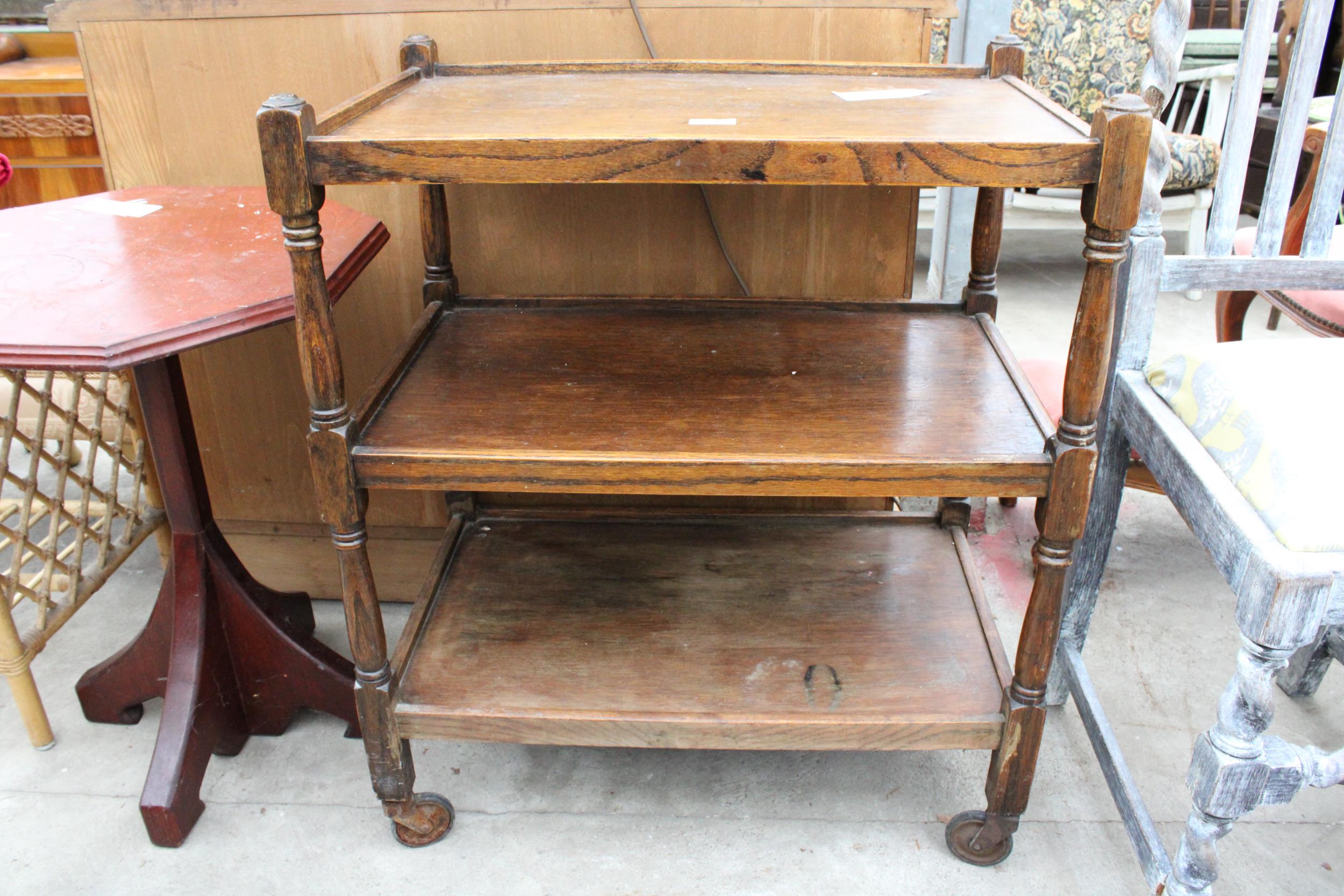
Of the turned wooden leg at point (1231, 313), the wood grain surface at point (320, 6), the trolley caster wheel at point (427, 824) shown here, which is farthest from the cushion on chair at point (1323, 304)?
the trolley caster wheel at point (427, 824)

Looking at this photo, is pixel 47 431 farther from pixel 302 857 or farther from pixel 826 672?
pixel 826 672

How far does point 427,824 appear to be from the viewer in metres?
1.49

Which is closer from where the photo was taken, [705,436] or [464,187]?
[705,436]

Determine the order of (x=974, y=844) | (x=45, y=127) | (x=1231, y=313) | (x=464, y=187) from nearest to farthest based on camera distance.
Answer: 1. (x=974, y=844)
2. (x=464, y=187)
3. (x=1231, y=313)
4. (x=45, y=127)

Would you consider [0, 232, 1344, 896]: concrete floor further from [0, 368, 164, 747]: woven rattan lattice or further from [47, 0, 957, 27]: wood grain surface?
[47, 0, 957, 27]: wood grain surface

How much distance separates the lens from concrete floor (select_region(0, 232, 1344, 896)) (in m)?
1.44

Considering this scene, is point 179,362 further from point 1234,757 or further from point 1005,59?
point 1234,757

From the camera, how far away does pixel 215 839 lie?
4.95ft

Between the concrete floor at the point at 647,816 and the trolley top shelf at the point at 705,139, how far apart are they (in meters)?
0.96

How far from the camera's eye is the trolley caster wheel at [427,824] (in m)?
1.48

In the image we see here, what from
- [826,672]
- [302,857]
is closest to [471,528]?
[302,857]

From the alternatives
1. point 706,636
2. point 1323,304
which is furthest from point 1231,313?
Answer: point 706,636

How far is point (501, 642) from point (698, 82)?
2.86 ft

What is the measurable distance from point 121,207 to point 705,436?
1.04 m
